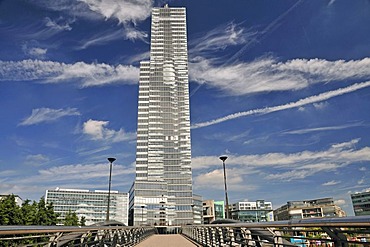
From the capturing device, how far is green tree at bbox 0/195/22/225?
103 feet

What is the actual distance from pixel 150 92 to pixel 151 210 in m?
55.9

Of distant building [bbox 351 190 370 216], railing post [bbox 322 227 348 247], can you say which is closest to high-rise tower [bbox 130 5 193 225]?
distant building [bbox 351 190 370 216]

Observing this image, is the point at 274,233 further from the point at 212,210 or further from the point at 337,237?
the point at 212,210

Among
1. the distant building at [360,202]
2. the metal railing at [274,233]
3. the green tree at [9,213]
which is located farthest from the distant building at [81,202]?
the metal railing at [274,233]

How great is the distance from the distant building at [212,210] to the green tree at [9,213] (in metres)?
118

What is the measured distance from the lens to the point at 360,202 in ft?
389

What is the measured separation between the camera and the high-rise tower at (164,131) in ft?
369

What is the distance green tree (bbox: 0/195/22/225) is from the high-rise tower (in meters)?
76.5

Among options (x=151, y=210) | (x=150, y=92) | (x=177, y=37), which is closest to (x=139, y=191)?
(x=151, y=210)

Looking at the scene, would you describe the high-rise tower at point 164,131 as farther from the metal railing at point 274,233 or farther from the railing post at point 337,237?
the railing post at point 337,237

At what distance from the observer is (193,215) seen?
115 m

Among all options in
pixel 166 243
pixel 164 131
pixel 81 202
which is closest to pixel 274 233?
pixel 166 243

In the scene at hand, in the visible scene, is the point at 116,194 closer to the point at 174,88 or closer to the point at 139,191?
the point at 139,191

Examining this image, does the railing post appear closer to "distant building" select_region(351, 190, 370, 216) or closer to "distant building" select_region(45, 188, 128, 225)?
"distant building" select_region(45, 188, 128, 225)
